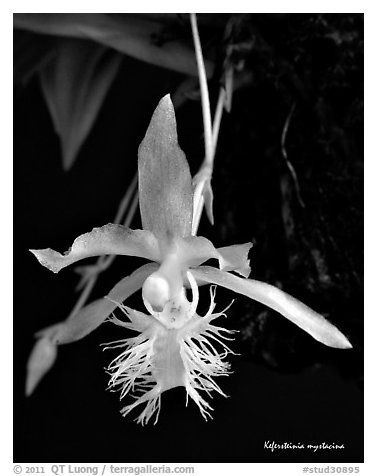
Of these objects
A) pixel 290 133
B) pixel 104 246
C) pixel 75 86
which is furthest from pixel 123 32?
pixel 104 246

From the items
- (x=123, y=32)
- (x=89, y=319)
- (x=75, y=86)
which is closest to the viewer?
(x=89, y=319)

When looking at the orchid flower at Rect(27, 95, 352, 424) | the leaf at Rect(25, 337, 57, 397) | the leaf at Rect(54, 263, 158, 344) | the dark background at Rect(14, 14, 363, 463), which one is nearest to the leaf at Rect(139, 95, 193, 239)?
the orchid flower at Rect(27, 95, 352, 424)

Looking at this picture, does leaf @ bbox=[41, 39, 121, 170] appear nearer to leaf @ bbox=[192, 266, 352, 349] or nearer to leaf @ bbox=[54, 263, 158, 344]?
leaf @ bbox=[54, 263, 158, 344]

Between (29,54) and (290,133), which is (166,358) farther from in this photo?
(29,54)

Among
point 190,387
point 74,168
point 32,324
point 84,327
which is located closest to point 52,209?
point 74,168

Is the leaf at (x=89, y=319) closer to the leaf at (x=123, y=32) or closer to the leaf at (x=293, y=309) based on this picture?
the leaf at (x=293, y=309)

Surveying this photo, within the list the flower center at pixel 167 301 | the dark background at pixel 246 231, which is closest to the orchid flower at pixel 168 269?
the flower center at pixel 167 301
